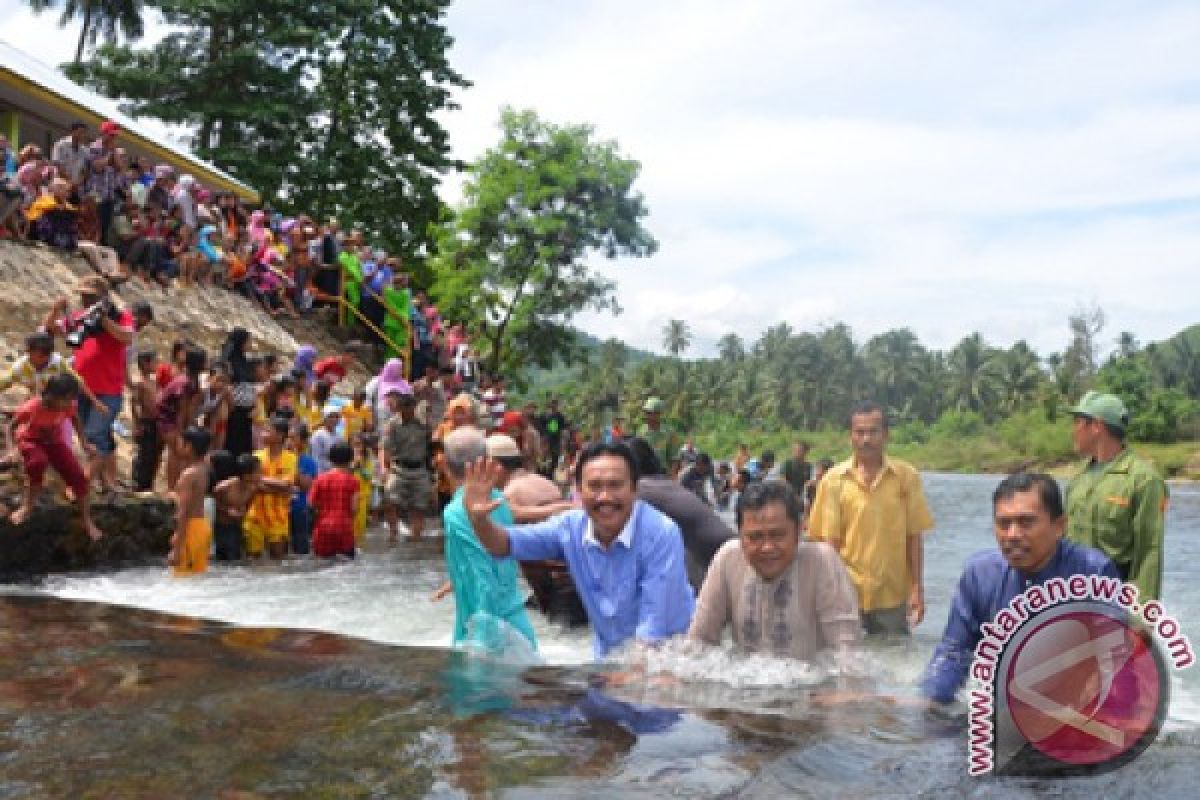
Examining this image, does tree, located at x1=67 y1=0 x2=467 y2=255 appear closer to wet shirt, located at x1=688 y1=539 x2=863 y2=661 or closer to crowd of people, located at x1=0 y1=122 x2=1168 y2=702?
crowd of people, located at x1=0 y1=122 x2=1168 y2=702

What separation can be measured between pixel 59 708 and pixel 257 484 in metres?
6.22

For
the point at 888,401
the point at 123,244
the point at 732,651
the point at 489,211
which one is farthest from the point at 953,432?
the point at 732,651

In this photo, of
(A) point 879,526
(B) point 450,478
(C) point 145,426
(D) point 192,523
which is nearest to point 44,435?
(D) point 192,523

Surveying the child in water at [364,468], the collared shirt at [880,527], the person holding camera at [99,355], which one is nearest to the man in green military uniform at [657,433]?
the child in water at [364,468]

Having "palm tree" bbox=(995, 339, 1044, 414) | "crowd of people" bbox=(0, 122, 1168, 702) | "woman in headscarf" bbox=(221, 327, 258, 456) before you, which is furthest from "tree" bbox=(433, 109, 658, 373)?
"palm tree" bbox=(995, 339, 1044, 414)

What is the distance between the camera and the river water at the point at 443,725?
12.2 feet

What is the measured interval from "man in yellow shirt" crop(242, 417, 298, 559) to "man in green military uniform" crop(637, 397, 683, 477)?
3.52 metres

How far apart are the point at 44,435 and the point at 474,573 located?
489 cm

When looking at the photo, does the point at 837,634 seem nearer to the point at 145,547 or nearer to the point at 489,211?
the point at 145,547

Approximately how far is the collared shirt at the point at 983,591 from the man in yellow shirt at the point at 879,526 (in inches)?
82.2

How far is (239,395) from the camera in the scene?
11.6 metres

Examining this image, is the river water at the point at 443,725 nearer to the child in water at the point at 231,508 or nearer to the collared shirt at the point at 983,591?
the collared shirt at the point at 983,591

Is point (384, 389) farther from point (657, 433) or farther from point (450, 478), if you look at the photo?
point (450, 478)

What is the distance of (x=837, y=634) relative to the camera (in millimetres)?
4613
